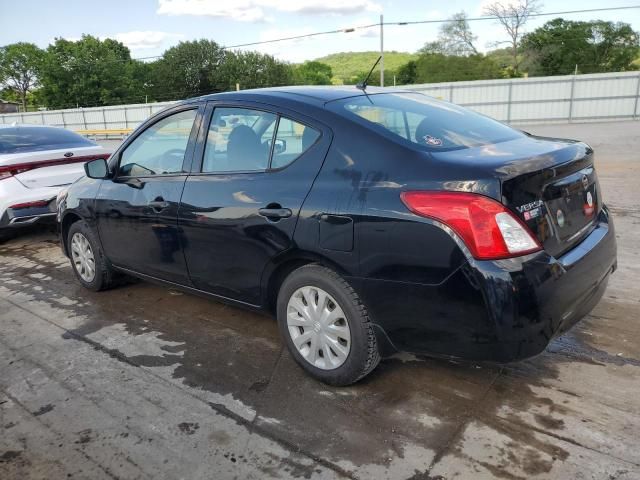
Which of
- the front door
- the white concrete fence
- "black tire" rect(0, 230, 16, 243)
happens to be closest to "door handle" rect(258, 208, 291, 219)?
the front door

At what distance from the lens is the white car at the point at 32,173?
20.3 feet

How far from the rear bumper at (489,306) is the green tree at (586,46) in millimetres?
69948

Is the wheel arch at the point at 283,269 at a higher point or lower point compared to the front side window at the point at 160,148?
lower

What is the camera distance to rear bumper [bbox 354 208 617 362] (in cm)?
239

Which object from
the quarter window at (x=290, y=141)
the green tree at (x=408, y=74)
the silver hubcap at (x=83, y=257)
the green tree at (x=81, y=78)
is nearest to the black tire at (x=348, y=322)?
the quarter window at (x=290, y=141)

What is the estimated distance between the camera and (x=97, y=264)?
468cm

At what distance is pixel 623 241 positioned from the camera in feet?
18.3

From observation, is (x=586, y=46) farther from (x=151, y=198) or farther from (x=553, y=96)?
(x=151, y=198)

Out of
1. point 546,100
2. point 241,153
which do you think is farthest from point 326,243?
point 546,100

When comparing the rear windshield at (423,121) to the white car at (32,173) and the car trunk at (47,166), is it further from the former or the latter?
the car trunk at (47,166)

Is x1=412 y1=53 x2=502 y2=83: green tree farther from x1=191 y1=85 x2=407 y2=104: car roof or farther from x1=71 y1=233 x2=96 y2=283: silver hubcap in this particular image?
x1=191 y1=85 x2=407 y2=104: car roof

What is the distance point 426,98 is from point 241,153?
1409 millimetres

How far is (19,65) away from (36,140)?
94992 mm

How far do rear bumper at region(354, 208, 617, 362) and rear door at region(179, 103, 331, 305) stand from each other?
670 mm
